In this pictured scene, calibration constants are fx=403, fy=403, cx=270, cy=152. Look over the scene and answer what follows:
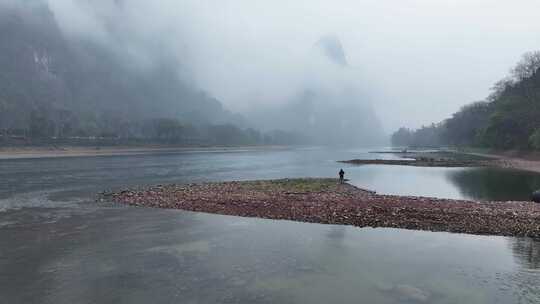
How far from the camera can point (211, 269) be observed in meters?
18.1

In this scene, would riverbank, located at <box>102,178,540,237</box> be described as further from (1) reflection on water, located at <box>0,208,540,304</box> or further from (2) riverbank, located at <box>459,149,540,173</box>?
(2) riverbank, located at <box>459,149,540,173</box>

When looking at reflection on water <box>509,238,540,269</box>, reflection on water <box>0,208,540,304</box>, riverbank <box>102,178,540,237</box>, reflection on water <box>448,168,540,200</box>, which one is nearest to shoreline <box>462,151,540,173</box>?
reflection on water <box>448,168,540,200</box>

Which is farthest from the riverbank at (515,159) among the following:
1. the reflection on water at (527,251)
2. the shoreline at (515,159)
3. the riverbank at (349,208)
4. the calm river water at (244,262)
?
the calm river water at (244,262)

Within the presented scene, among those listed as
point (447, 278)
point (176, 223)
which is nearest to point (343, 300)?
point (447, 278)

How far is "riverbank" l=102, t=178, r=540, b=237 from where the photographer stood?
2658 cm

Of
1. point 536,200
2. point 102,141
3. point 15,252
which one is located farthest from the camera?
point 102,141

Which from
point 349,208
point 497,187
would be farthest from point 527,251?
point 497,187

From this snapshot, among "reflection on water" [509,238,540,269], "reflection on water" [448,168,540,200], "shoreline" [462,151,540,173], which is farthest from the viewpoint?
"shoreline" [462,151,540,173]

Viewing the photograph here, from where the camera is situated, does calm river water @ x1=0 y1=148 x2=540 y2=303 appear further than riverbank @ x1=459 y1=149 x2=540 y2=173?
No

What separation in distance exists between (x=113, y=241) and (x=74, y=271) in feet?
18.2

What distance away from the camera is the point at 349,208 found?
103ft

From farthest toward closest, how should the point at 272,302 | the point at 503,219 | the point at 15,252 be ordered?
the point at 503,219 → the point at 15,252 → the point at 272,302

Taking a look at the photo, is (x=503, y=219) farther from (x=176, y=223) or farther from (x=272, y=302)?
(x=176, y=223)

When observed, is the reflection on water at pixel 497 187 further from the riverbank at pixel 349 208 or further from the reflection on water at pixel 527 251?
the reflection on water at pixel 527 251
